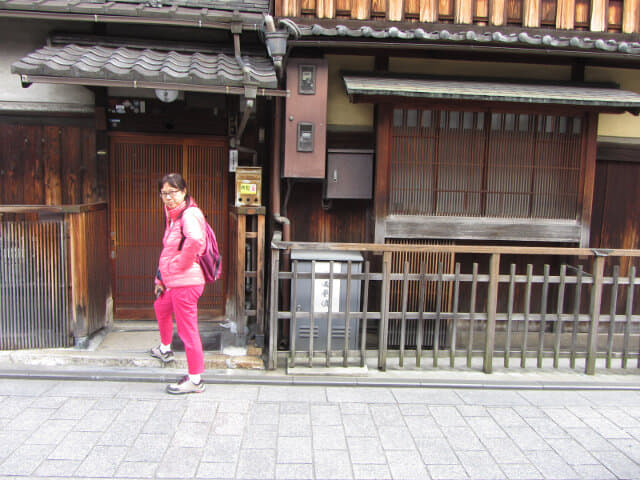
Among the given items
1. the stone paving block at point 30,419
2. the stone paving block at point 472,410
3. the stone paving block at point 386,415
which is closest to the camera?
the stone paving block at point 30,419

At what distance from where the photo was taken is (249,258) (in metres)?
6.20

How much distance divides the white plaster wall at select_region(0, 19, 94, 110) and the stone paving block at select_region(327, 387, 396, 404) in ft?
17.2

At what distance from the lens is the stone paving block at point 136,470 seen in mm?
3707

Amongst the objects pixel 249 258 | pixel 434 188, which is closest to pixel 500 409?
pixel 434 188

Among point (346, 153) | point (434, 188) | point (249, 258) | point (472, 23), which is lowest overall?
point (249, 258)

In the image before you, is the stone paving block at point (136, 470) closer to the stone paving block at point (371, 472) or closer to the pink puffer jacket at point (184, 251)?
the stone paving block at point (371, 472)

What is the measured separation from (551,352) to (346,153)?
401 cm

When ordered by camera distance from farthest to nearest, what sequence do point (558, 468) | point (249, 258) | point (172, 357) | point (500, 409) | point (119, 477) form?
point (249, 258)
point (172, 357)
point (500, 409)
point (558, 468)
point (119, 477)

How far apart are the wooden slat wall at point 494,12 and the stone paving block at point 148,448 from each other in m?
5.16

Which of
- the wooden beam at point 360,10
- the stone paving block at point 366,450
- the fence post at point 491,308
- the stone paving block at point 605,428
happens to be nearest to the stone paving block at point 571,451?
the stone paving block at point 605,428

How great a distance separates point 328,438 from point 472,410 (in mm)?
1650

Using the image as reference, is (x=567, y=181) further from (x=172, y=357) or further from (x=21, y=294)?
(x=21, y=294)

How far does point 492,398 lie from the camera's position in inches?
208

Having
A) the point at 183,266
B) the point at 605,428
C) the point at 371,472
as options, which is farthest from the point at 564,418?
the point at 183,266
